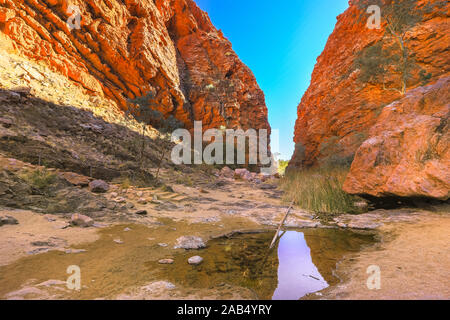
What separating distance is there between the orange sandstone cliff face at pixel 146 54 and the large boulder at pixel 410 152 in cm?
1128

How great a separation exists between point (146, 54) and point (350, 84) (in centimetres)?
1745

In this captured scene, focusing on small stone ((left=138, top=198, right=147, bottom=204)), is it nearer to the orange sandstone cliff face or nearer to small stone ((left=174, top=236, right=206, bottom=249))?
small stone ((left=174, top=236, right=206, bottom=249))

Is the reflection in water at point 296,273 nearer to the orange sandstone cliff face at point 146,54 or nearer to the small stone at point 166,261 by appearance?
the small stone at point 166,261

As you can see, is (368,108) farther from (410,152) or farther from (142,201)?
(142,201)

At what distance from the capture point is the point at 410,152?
4.13 m

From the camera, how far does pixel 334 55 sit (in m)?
17.0

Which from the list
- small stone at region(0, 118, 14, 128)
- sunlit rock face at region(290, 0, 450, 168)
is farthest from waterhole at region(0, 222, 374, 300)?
sunlit rock face at region(290, 0, 450, 168)

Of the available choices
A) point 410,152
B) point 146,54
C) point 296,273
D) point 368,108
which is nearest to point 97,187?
point 296,273

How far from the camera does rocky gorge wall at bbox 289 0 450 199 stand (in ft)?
13.4

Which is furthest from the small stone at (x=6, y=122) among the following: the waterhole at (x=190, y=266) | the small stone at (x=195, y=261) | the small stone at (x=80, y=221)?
the small stone at (x=195, y=261)

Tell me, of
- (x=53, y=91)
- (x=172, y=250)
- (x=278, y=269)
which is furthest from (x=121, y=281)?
(x=53, y=91)

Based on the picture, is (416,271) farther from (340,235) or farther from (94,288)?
(94,288)

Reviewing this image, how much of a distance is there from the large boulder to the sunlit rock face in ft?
13.3

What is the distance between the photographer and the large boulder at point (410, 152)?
3.62 meters
